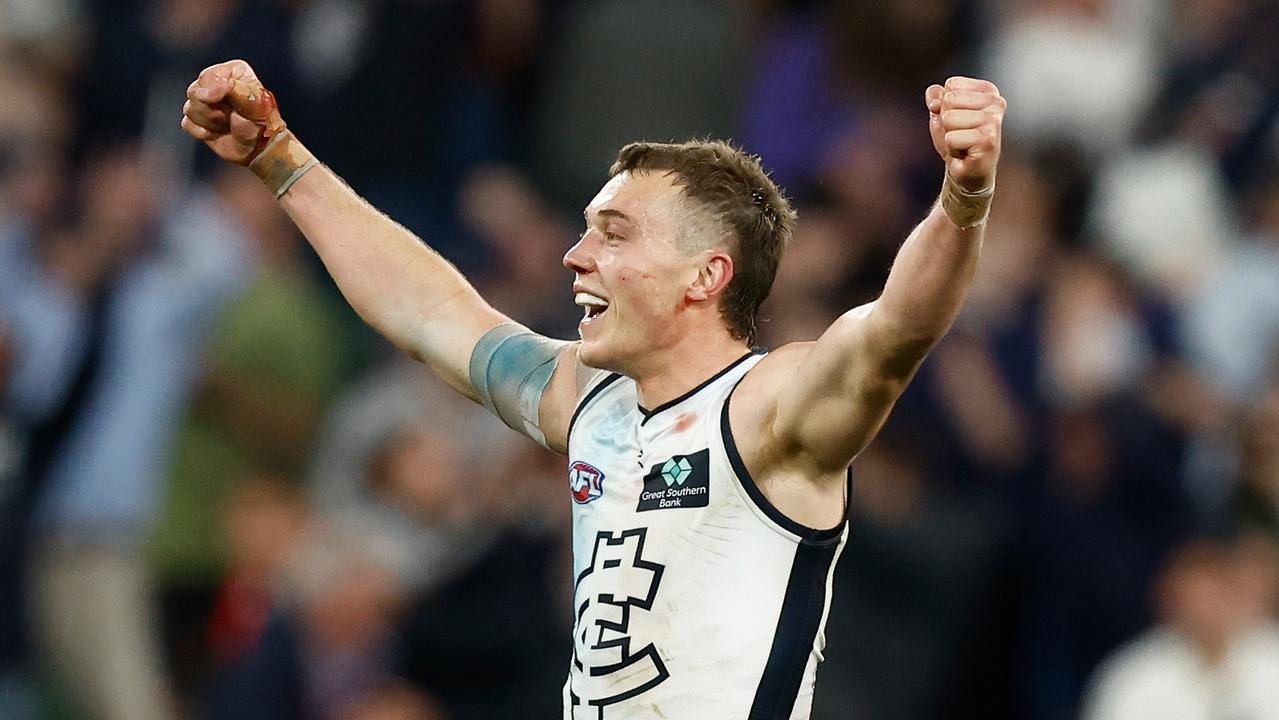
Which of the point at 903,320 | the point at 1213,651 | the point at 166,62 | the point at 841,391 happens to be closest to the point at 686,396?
the point at 841,391

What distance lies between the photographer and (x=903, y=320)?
436cm

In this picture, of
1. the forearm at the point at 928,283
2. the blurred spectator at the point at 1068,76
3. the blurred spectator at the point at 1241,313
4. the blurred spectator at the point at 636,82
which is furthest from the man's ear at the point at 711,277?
the blurred spectator at the point at 1068,76

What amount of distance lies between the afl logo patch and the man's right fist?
1.16 m

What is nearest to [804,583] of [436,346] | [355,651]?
[436,346]

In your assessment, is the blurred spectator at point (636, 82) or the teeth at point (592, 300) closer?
the teeth at point (592, 300)

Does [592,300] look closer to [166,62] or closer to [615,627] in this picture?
[615,627]

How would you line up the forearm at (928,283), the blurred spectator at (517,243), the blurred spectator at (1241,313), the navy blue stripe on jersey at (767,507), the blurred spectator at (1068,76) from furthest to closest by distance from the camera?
1. the blurred spectator at (1068,76)
2. the blurred spectator at (1241,313)
3. the blurred spectator at (517,243)
4. the navy blue stripe on jersey at (767,507)
5. the forearm at (928,283)

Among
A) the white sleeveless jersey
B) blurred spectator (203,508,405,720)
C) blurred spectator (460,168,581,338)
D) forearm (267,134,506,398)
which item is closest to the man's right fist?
forearm (267,134,506,398)

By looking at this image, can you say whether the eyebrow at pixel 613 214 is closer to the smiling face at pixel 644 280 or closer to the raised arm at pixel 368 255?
the smiling face at pixel 644 280

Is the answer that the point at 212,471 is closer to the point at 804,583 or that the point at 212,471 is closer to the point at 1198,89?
the point at 1198,89

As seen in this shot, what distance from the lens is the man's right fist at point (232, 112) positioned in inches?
210

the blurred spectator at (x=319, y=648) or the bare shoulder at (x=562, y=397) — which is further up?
the blurred spectator at (x=319, y=648)

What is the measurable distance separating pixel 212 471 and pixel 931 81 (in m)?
3.72

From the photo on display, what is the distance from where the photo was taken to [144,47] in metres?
11.4
